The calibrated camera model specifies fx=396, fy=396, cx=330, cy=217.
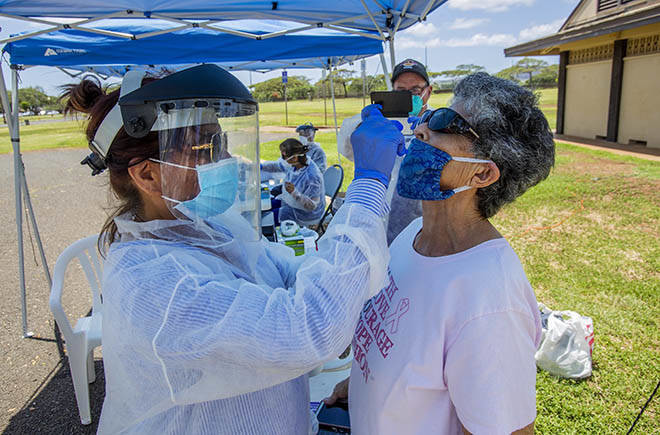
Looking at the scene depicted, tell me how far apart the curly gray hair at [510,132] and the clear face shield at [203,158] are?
2.40 ft

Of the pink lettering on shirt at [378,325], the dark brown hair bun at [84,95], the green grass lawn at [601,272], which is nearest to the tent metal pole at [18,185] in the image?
the green grass lawn at [601,272]

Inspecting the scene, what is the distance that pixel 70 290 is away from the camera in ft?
15.2

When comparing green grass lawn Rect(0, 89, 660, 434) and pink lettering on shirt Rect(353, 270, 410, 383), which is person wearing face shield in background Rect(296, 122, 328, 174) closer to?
green grass lawn Rect(0, 89, 660, 434)

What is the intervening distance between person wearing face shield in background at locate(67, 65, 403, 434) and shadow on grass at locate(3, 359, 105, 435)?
2.22m

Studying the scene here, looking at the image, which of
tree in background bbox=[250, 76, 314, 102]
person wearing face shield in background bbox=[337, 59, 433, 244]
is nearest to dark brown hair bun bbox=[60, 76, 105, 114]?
person wearing face shield in background bbox=[337, 59, 433, 244]

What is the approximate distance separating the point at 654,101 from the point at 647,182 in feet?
16.7

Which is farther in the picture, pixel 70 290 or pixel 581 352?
pixel 70 290

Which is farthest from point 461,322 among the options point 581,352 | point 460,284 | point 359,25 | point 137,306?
point 359,25

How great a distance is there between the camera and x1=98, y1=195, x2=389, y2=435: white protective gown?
833mm

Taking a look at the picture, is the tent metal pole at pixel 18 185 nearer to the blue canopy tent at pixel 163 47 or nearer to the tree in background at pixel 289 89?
the blue canopy tent at pixel 163 47

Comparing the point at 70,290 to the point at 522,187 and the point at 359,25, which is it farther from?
the point at 522,187

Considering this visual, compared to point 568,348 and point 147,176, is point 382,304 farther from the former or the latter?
point 568,348

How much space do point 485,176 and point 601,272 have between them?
4224mm

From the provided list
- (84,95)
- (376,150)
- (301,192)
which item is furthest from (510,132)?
(301,192)
